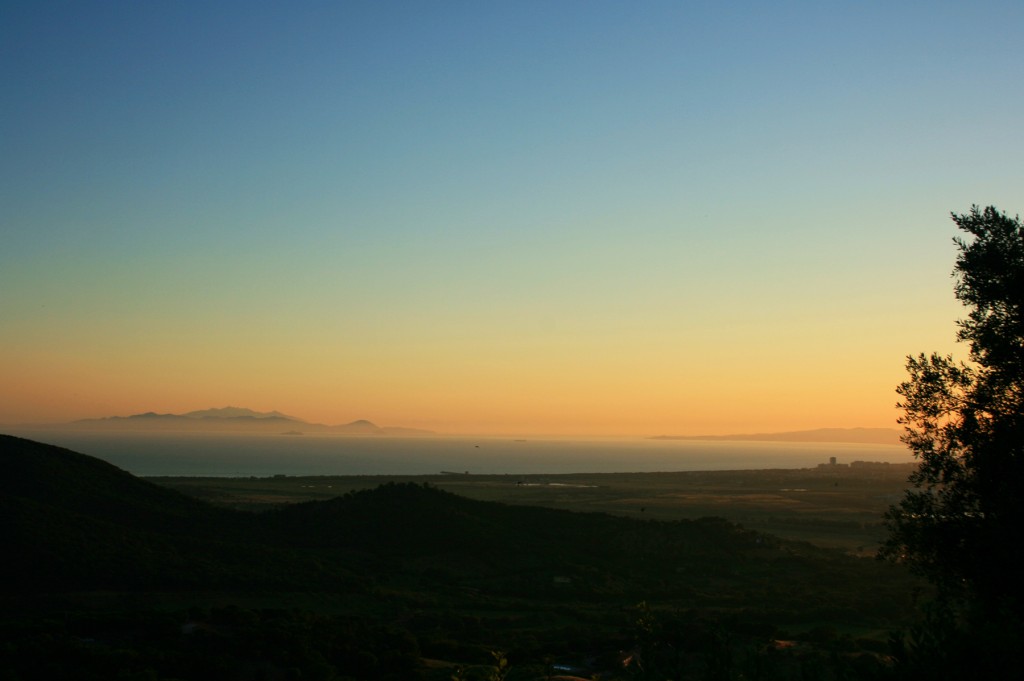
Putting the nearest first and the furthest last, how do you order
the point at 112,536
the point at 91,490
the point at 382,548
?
the point at 112,536 → the point at 382,548 → the point at 91,490

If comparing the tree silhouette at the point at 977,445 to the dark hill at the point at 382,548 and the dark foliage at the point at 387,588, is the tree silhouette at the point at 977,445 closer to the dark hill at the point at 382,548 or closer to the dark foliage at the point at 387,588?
the dark foliage at the point at 387,588

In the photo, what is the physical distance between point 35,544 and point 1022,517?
37797 millimetres

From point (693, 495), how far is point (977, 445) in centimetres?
10011

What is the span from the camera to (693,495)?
364 feet

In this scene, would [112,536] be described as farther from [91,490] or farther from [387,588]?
[387,588]

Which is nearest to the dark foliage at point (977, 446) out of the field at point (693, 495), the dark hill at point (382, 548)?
the dark hill at point (382, 548)

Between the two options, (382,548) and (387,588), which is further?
(382,548)

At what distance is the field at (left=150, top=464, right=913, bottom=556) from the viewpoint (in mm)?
75312

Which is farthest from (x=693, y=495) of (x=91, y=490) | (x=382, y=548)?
(x=91, y=490)

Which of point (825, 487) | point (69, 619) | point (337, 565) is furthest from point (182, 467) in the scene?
point (69, 619)

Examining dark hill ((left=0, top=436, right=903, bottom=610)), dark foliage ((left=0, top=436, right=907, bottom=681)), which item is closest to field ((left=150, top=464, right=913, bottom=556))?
dark hill ((left=0, top=436, right=903, bottom=610))

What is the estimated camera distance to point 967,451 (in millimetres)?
14344

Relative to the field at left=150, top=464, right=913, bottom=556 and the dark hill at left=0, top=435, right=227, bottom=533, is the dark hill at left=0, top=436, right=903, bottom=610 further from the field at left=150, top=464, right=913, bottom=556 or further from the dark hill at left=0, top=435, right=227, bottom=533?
the field at left=150, top=464, right=913, bottom=556

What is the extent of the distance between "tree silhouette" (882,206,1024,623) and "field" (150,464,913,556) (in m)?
45.9
